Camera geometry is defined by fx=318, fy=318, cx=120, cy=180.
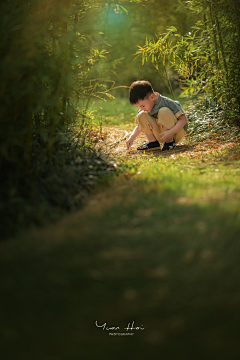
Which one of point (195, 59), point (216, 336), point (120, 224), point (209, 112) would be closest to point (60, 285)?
point (120, 224)

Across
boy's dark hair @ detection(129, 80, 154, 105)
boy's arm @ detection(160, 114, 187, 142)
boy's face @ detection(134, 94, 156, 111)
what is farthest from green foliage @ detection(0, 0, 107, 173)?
boy's arm @ detection(160, 114, 187, 142)

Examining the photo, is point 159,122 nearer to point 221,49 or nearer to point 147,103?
point 147,103

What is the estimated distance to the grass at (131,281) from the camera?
1.25 metres

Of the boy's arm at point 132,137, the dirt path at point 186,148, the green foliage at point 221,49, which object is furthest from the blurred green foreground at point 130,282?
the green foliage at point 221,49

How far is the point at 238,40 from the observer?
413 centimetres

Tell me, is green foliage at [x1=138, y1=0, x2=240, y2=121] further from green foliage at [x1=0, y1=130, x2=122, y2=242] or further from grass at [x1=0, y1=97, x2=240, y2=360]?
grass at [x1=0, y1=97, x2=240, y2=360]

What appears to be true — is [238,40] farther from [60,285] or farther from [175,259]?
[60,285]

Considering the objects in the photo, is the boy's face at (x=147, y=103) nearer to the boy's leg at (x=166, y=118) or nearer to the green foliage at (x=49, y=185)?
the boy's leg at (x=166, y=118)

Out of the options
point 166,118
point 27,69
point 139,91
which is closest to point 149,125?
point 166,118

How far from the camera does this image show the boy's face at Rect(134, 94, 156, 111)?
3768 millimetres

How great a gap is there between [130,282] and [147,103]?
276 cm

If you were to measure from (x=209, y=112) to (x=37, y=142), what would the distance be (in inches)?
112

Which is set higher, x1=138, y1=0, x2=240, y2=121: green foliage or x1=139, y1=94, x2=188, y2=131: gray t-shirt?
x1=138, y1=0, x2=240, y2=121: green foliage

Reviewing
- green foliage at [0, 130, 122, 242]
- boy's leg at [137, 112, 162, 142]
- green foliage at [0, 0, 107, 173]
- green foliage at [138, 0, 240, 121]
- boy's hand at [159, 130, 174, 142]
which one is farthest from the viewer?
green foliage at [138, 0, 240, 121]
